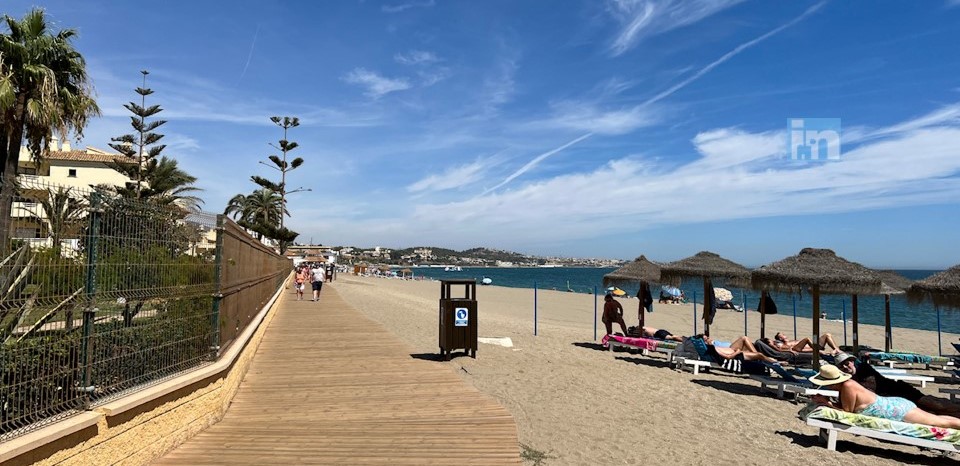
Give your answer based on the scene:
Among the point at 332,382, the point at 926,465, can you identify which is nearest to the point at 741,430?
the point at 926,465

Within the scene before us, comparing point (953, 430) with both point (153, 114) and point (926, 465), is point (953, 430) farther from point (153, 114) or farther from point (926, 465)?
point (153, 114)

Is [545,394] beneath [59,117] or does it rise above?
beneath

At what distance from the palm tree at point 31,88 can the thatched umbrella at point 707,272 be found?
13821 mm

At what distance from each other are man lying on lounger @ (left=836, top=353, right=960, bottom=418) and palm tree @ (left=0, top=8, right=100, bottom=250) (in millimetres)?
14900

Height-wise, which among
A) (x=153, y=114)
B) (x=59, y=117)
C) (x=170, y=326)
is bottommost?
(x=170, y=326)

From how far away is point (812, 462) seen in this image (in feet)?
17.4

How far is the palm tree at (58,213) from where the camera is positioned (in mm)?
3436

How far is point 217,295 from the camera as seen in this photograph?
612cm

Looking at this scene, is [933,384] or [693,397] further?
[933,384]

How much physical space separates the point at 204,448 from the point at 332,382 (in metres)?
2.90

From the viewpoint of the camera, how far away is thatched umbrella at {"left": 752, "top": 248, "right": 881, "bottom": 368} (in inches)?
366

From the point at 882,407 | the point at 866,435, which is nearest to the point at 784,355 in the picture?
the point at 882,407

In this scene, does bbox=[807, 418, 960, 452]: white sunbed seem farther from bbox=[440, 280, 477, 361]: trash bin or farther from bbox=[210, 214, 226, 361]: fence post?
bbox=[210, 214, 226, 361]: fence post

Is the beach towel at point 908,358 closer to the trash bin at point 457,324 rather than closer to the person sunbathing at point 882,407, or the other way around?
the person sunbathing at point 882,407
